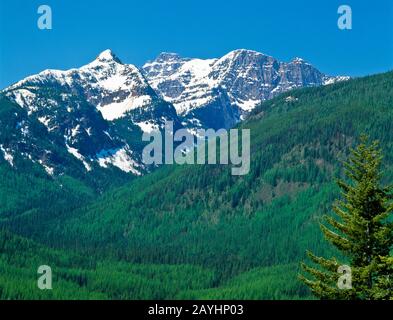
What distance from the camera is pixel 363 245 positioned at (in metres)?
46.0

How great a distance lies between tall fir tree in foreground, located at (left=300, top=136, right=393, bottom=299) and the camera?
44.8 meters

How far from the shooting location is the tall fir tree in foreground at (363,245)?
44844 mm
